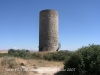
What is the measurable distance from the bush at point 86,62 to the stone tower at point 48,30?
473 inches

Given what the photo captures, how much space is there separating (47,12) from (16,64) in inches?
503

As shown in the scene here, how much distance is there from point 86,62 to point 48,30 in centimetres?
1293

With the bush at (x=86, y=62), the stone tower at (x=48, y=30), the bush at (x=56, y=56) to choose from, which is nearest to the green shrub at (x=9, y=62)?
the bush at (x=86, y=62)

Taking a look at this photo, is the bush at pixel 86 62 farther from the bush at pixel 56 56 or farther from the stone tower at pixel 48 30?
the stone tower at pixel 48 30

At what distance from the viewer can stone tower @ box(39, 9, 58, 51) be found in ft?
69.9

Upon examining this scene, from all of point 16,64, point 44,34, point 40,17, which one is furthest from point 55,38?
point 16,64

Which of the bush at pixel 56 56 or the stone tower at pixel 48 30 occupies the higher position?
the stone tower at pixel 48 30

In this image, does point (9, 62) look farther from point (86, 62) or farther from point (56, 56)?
Result: point (56, 56)

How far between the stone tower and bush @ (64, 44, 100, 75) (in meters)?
12.0

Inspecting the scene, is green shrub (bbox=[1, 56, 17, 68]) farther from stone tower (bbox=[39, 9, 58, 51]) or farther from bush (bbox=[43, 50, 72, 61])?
stone tower (bbox=[39, 9, 58, 51])

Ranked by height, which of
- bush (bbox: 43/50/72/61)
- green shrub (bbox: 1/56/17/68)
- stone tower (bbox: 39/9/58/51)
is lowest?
bush (bbox: 43/50/72/61)

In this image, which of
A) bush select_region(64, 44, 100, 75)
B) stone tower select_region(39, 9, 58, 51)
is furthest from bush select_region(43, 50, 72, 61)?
bush select_region(64, 44, 100, 75)

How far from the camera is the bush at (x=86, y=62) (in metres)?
8.27

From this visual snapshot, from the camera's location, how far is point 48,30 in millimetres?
21250
